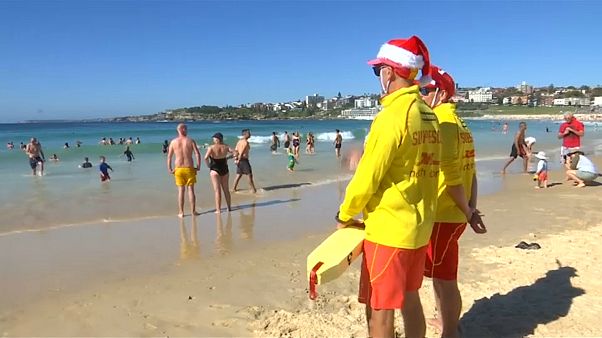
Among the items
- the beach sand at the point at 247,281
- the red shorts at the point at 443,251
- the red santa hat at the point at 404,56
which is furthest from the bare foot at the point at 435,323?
the red santa hat at the point at 404,56

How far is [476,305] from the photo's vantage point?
4.24m

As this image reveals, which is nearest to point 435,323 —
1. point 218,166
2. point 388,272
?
point 388,272

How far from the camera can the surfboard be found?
250 centimetres

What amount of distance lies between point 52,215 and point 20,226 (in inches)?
41.2

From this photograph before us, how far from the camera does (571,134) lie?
11.9 m

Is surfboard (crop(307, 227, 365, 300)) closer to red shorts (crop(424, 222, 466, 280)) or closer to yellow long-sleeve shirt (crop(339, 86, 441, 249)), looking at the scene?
yellow long-sleeve shirt (crop(339, 86, 441, 249))

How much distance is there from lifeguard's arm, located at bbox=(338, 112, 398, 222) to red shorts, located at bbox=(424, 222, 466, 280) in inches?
36.8

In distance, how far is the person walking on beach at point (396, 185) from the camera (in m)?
2.40

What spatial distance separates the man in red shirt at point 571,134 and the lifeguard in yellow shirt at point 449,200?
31.5 ft

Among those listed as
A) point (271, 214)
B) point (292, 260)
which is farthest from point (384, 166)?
point (271, 214)

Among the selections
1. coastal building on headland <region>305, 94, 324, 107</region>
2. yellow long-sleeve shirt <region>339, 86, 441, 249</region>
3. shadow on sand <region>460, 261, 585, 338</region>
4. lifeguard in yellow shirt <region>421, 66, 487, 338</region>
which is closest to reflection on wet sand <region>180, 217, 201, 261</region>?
shadow on sand <region>460, 261, 585, 338</region>

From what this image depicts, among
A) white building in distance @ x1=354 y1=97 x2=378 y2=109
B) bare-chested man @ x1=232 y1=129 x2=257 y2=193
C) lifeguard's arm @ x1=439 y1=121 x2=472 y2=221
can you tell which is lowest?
bare-chested man @ x1=232 y1=129 x2=257 y2=193

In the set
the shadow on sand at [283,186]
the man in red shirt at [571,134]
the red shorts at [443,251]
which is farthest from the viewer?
the shadow on sand at [283,186]

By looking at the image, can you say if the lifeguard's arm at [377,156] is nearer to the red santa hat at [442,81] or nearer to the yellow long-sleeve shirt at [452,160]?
the yellow long-sleeve shirt at [452,160]
